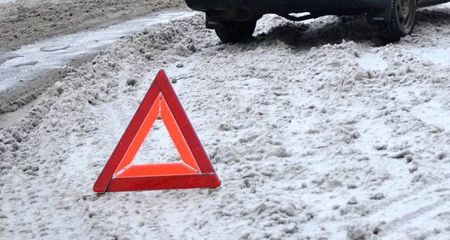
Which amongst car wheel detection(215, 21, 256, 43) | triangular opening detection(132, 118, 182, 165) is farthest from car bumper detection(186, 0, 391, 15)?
triangular opening detection(132, 118, 182, 165)

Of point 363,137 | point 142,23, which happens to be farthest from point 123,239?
point 142,23

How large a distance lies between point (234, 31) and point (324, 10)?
162 cm

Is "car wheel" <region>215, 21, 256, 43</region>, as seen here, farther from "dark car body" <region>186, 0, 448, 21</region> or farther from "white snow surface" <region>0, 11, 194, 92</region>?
"white snow surface" <region>0, 11, 194, 92</region>

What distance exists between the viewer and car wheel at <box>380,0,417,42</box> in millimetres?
8094

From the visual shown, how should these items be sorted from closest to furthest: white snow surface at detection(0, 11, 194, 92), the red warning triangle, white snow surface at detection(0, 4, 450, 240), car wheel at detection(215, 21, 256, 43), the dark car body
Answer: white snow surface at detection(0, 4, 450, 240), the red warning triangle, the dark car body, car wheel at detection(215, 21, 256, 43), white snow surface at detection(0, 11, 194, 92)

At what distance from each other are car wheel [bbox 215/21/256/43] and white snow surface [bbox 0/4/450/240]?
0.58m

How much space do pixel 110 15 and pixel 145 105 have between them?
33.9ft

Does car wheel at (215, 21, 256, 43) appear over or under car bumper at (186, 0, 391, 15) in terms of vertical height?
under

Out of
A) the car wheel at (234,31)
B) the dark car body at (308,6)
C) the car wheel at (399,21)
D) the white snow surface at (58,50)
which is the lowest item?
the white snow surface at (58,50)

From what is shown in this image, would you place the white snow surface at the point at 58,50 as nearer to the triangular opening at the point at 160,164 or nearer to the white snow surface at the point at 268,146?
the white snow surface at the point at 268,146

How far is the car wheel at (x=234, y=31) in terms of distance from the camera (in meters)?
9.49

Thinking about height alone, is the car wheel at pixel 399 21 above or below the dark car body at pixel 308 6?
below

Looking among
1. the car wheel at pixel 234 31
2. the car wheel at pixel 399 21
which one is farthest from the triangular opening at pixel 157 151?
the car wheel at pixel 234 31

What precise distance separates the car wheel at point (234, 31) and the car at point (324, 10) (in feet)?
0.61
